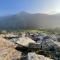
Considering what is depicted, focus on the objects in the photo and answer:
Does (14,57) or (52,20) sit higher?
(52,20)

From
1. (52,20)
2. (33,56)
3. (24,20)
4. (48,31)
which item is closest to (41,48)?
(33,56)

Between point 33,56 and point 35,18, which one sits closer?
point 33,56

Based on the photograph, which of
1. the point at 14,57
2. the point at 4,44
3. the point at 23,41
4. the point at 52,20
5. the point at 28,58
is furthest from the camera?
the point at 52,20

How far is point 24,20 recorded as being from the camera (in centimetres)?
1546

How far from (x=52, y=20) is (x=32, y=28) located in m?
1.57

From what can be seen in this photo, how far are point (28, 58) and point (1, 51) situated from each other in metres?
1.13

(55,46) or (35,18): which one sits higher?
(35,18)

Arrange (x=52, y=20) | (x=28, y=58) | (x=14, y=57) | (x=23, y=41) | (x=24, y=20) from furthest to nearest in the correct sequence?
(x=24, y=20)
(x=52, y=20)
(x=23, y=41)
(x=14, y=57)
(x=28, y=58)

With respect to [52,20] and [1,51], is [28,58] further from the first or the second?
[52,20]

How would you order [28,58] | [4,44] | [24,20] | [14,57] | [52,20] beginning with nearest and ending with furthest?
Result: [28,58] < [14,57] < [4,44] < [52,20] < [24,20]

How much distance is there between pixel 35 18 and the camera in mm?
14320

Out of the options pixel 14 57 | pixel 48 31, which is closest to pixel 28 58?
pixel 14 57

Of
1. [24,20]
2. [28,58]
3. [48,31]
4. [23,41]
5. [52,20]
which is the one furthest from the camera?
[24,20]

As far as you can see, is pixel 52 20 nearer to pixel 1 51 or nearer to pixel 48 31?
pixel 48 31
